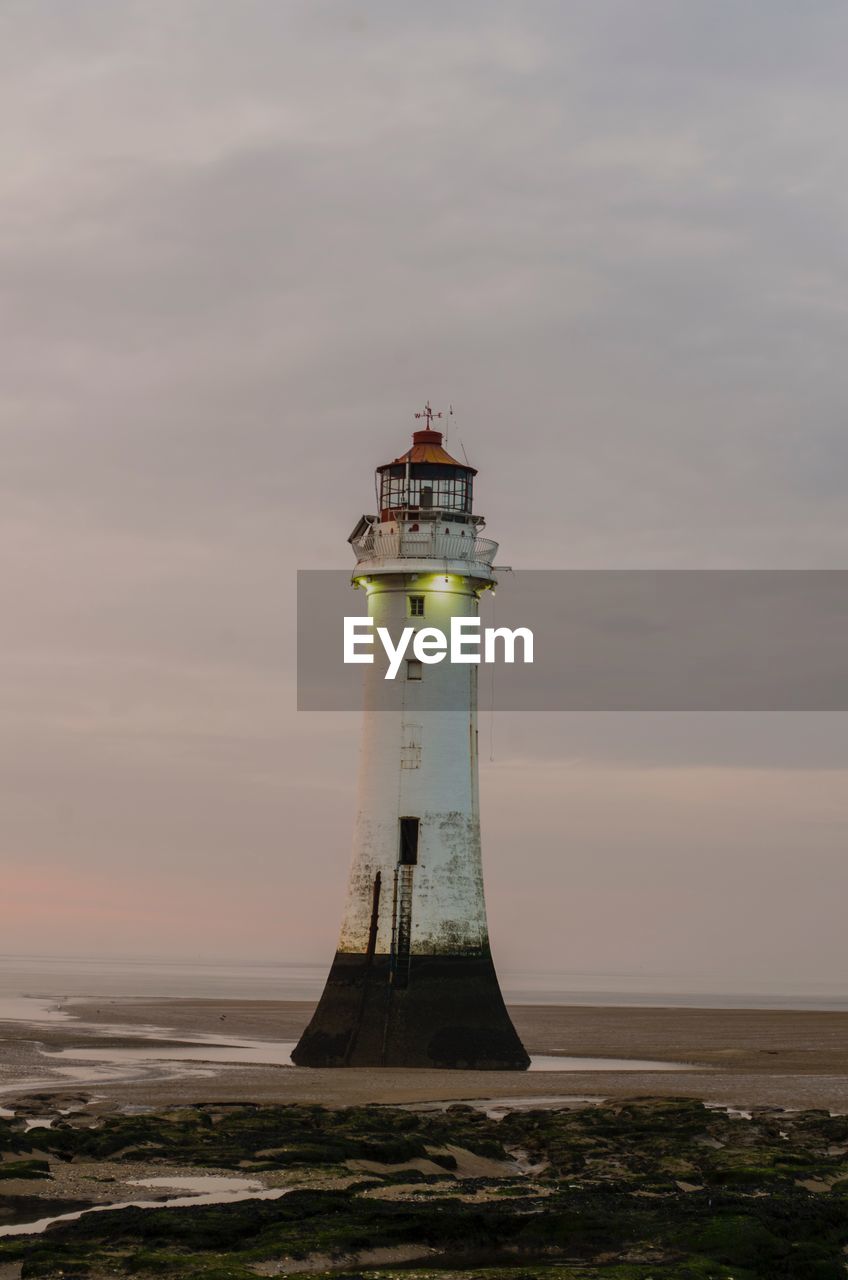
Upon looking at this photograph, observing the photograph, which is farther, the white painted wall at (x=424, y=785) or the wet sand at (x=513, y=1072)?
the white painted wall at (x=424, y=785)

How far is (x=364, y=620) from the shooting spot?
34.3 m

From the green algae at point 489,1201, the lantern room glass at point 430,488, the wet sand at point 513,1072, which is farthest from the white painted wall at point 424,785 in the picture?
the green algae at point 489,1201

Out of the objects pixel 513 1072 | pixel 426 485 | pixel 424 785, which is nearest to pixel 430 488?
pixel 426 485

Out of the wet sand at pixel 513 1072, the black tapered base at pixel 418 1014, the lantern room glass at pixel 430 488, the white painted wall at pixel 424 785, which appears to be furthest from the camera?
the lantern room glass at pixel 430 488

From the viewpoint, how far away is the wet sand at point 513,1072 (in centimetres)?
3011

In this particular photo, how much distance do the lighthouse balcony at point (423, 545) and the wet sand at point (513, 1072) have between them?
9.71m

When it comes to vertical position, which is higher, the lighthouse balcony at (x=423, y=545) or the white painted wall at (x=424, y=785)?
the lighthouse balcony at (x=423, y=545)

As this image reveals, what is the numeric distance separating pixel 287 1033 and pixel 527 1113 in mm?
23474

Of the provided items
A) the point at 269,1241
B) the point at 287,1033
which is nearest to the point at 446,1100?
the point at 269,1241

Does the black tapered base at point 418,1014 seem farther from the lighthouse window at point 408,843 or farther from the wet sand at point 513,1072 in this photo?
the lighthouse window at point 408,843

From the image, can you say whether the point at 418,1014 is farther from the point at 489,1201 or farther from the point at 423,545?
the point at 489,1201

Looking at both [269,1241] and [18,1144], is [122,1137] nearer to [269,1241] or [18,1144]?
[18,1144]

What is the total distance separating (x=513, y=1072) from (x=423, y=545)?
404 inches

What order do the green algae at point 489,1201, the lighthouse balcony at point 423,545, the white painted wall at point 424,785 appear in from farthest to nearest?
1. the lighthouse balcony at point 423,545
2. the white painted wall at point 424,785
3. the green algae at point 489,1201
